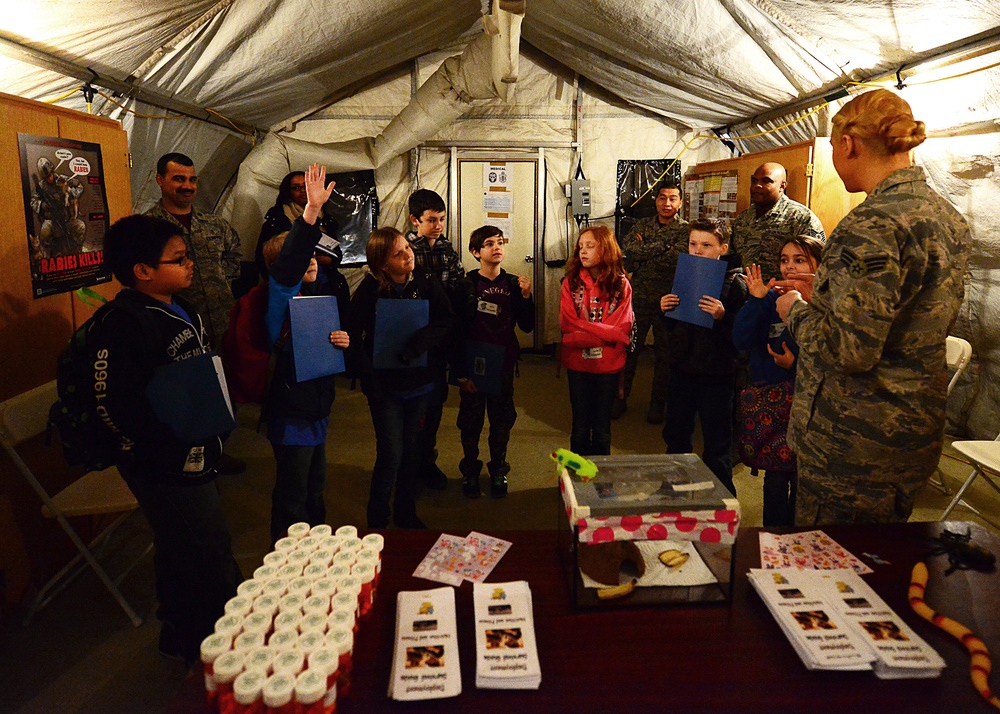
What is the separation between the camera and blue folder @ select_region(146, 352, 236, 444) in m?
1.75

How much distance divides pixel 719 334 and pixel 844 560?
1468 millimetres

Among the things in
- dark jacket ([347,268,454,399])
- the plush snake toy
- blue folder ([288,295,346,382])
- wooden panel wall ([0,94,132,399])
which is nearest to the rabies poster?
wooden panel wall ([0,94,132,399])

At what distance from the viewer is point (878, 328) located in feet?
5.23

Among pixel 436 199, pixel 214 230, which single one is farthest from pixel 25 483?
pixel 436 199

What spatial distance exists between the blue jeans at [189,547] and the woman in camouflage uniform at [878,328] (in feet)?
5.84

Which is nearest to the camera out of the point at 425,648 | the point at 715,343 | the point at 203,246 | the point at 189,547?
the point at 425,648

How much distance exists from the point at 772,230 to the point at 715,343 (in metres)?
1.47

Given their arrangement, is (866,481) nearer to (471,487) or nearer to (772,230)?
(471,487)

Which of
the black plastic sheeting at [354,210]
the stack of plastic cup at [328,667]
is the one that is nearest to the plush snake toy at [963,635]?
the stack of plastic cup at [328,667]

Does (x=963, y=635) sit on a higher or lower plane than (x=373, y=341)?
lower

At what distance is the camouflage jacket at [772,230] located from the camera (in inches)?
151

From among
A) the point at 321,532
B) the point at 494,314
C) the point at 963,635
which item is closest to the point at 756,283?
the point at 494,314

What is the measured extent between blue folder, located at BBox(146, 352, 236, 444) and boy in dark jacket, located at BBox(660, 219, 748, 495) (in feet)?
6.39

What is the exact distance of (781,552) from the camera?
1.59m
